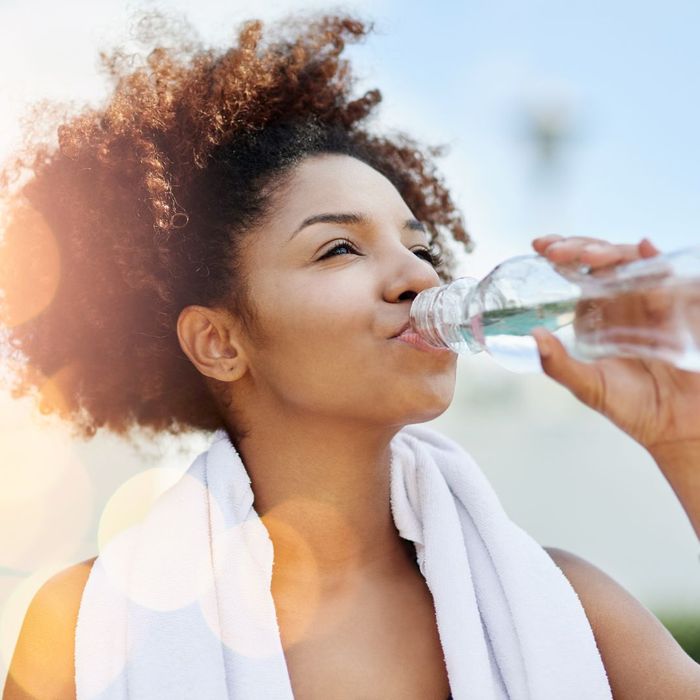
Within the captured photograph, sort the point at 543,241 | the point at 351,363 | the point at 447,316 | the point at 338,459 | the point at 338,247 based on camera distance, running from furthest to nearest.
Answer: the point at 338,459 → the point at 338,247 → the point at 351,363 → the point at 447,316 → the point at 543,241

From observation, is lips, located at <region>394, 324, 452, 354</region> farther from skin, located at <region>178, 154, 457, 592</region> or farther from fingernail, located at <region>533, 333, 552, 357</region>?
fingernail, located at <region>533, 333, 552, 357</region>

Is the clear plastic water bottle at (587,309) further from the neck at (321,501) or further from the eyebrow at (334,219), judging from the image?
the neck at (321,501)

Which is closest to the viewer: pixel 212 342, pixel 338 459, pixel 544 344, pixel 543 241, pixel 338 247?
pixel 544 344

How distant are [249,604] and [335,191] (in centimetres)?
95


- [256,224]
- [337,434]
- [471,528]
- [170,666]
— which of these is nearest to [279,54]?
[256,224]

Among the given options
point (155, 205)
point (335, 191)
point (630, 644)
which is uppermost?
point (155, 205)

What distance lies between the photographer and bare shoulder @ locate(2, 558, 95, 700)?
181 centimetres

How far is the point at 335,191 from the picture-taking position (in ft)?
6.53

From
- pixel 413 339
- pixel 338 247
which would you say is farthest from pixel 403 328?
pixel 338 247

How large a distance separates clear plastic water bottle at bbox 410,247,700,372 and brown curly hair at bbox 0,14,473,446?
0.62 metres

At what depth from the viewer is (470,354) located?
176cm

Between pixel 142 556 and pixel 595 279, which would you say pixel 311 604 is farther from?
pixel 595 279

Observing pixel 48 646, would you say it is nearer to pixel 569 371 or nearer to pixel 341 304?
pixel 341 304

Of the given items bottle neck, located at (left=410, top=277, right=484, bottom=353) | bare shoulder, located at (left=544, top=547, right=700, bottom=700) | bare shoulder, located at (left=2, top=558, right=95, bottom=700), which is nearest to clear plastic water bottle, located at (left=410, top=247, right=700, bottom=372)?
bottle neck, located at (left=410, top=277, right=484, bottom=353)
